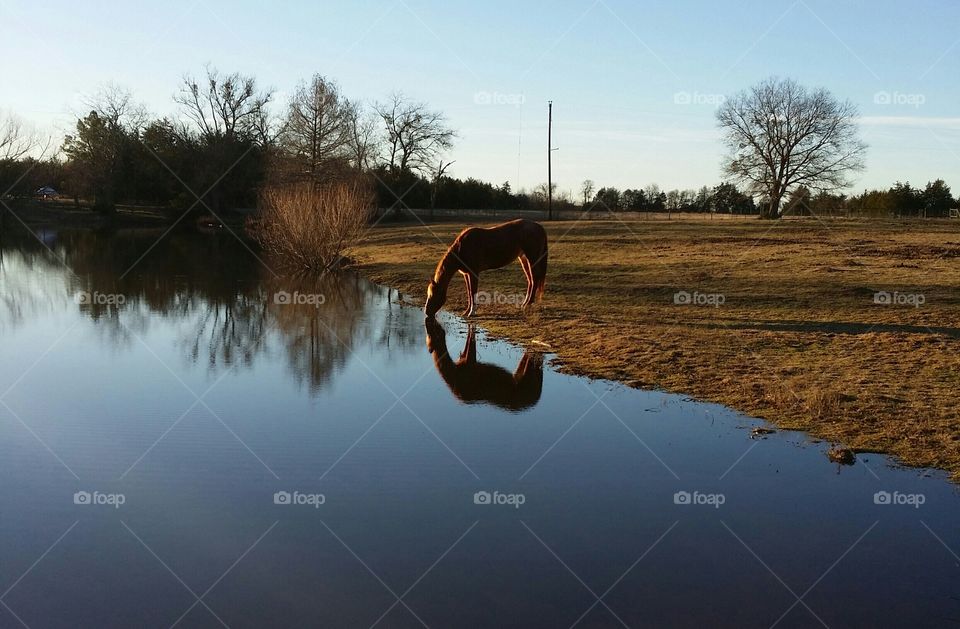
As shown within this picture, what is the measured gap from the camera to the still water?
5852 mm

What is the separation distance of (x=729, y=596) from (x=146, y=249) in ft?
142

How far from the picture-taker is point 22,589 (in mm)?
5992

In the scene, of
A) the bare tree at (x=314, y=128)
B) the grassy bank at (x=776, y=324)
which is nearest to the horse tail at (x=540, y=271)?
the grassy bank at (x=776, y=324)

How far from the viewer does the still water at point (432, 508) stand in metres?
5.85

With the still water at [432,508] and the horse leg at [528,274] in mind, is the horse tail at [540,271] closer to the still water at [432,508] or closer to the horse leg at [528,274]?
the horse leg at [528,274]

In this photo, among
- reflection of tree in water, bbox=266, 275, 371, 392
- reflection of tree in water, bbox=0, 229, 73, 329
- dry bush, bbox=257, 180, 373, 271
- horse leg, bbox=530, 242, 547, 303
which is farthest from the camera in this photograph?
dry bush, bbox=257, 180, 373, 271

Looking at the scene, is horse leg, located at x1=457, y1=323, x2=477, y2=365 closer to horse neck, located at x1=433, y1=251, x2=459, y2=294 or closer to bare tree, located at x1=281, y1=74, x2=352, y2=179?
horse neck, located at x1=433, y1=251, x2=459, y2=294

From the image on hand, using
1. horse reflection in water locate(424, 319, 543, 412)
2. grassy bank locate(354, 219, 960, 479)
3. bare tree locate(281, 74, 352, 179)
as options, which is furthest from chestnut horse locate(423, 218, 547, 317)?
bare tree locate(281, 74, 352, 179)

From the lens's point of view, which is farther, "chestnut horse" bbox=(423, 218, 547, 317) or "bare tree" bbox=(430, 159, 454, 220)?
"bare tree" bbox=(430, 159, 454, 220)

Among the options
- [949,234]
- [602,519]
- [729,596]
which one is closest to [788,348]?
[602,519]

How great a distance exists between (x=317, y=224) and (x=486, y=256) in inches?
575

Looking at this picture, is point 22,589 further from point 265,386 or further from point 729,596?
point 265,386

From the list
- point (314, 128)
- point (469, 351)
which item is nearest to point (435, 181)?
point (314, 128)

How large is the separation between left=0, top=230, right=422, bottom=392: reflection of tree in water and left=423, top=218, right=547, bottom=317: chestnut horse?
123cm
